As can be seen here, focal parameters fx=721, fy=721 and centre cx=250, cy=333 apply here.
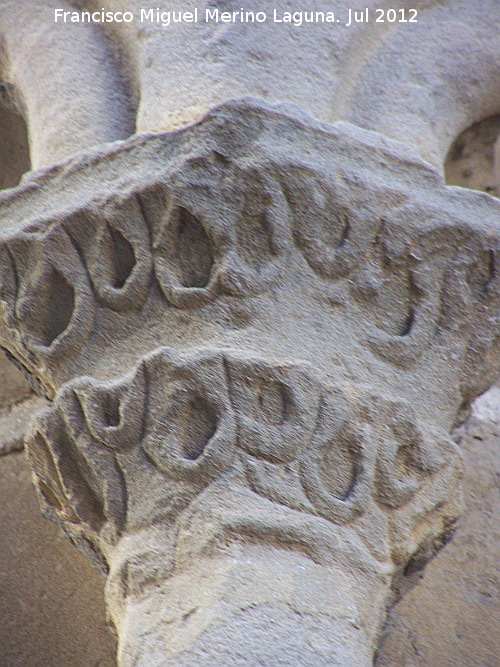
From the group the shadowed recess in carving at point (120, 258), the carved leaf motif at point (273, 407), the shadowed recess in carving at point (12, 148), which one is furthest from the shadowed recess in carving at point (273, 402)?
the shadowed recess in carving at point (12, 148)

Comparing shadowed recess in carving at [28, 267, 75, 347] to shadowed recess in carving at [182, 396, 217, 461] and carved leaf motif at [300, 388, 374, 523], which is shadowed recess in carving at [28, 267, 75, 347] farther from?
carved leaf motif at [300, 388, 374, 523]

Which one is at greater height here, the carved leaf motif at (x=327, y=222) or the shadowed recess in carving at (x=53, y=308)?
the carved leaf motif at (x=327, y=222)

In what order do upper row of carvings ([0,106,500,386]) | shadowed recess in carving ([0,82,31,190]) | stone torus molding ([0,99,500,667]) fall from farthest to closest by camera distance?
shadowed recess in carving ([0,82,31,190])
upper row of carvings ([0,106,500,386])
stone torus molding ([0,99,500,667])

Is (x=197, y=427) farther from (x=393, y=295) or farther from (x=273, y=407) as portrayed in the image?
(x=393, y=295)

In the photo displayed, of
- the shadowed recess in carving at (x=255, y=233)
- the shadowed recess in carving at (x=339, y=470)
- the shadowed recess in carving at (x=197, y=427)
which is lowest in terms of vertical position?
the shadowed recess in carving at (x=339, y=470)

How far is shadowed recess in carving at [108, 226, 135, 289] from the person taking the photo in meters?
1.05

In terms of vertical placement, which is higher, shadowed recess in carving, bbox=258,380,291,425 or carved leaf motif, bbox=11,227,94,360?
carved leaf motif, bbox=11,227,94,360

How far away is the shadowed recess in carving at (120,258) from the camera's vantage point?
105 centimetres

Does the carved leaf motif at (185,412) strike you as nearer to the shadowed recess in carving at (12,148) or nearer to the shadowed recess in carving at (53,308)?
the shadowed recess in carving at (53,308)

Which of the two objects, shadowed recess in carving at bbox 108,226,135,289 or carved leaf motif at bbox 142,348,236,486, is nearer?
carved leaf motif at bbox 142,348,236,486

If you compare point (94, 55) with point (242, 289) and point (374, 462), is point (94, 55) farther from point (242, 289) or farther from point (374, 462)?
point (374, 462)

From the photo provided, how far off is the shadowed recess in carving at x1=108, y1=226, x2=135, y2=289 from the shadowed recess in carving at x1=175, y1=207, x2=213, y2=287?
2.9 inches

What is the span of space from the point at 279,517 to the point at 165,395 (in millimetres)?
213

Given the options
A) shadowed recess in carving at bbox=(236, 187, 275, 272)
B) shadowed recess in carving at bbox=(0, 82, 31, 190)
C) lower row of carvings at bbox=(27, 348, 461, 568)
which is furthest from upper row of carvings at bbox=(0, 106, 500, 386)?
shadowed recess in carving at bbox=(0, 82, 31, 190)
